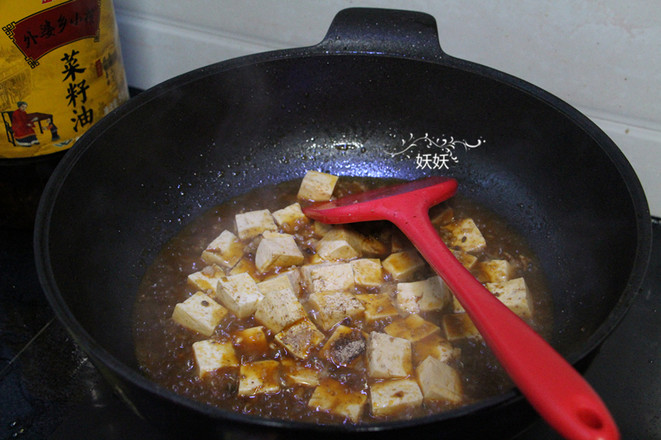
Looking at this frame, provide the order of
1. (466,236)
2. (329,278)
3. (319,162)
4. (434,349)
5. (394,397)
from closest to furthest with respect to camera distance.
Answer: (394,397) → (434,349) → (329,278) → (466,236) → (319,162)

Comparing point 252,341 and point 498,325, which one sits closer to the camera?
point 498,325

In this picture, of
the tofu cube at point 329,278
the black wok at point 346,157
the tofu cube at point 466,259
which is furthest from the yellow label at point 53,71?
the tofu cube at point 466,259

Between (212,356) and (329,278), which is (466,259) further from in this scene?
(212,356)

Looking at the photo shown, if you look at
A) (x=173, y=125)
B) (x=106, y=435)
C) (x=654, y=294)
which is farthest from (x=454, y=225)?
(x=106, y=435)

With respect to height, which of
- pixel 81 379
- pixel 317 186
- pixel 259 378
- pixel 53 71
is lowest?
pixel 81 379

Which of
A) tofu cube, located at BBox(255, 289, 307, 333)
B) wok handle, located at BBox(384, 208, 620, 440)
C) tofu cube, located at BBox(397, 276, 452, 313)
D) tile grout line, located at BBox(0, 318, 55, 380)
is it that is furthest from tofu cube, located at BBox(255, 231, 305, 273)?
tile grout line, located at BBox(0, 318, 55, 380)

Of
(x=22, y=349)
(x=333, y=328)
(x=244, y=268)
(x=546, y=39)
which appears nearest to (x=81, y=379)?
(x=22, y=349)

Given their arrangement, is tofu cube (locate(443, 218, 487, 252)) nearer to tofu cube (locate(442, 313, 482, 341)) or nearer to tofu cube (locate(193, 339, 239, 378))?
tofu cube (locate(442, 313, 482, 341))
